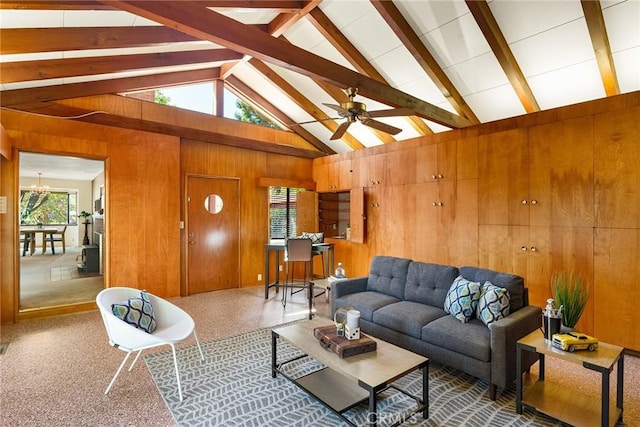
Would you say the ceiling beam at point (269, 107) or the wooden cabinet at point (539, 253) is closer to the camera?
the wooden cabinet at point (539, 253)

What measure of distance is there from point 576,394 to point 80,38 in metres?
5.20

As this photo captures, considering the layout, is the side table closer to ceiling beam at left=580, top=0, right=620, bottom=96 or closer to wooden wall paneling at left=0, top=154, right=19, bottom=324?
ceiling beam at left=580, top=0, right=620, bottom=96

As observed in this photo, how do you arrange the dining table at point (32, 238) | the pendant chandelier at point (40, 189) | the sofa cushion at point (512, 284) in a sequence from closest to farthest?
1. the sofa cushion at point (512, 284)
2. the dining table at point (32, 238)
3. the pendant chandelier at point (40, 189)

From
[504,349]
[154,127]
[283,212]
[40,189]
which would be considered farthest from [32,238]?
[504,349]

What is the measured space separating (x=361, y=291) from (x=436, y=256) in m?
1.70

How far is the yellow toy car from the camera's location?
2.10 metres

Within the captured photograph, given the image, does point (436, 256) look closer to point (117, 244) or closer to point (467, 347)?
point (467, 347)

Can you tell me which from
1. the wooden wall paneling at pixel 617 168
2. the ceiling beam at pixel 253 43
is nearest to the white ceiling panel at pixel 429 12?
the ceiling beam at pixel 253 43

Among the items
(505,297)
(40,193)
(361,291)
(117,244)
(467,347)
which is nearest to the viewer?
(467,347)

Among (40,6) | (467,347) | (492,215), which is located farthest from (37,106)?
(492,215)

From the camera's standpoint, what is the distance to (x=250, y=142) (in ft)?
20.0

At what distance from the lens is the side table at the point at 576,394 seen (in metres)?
1.96

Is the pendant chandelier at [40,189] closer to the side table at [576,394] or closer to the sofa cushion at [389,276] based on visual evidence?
the sofa cushion at [389,276]

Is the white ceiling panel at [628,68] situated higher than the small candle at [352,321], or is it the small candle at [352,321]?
the white ceiling panel at [628,68]
